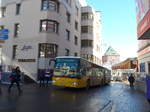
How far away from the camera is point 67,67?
1659cm

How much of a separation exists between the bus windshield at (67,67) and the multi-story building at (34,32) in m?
11.1

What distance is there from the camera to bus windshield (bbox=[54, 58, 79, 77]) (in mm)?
16266

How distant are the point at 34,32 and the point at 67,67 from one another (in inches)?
Answer: 577

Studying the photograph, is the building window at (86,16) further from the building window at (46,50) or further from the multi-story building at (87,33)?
the building window at (46,50)

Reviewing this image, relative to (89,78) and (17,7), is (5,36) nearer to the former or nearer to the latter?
(89,78)

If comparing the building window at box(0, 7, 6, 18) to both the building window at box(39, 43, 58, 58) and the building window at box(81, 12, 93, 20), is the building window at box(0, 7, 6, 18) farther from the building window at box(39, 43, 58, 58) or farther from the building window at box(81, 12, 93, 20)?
the building window at box(81, 12, 93, 20)

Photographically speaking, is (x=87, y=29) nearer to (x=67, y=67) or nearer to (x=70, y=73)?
(x=67, y=67)

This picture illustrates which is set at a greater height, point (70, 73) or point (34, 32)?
point (34, 32)

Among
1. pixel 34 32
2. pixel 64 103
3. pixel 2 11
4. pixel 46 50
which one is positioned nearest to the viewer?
pixel 64 103

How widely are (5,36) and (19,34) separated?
16331 millimetres

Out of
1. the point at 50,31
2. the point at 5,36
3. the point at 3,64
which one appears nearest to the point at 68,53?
the point at 50,31

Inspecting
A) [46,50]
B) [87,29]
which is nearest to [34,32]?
[46,50]

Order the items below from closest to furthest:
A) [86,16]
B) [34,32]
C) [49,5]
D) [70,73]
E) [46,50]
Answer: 1. [70,73]
2. [46,50]
3. [34,32]
4. [49,5]
5. [86,16]

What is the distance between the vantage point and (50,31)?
2872 cm
